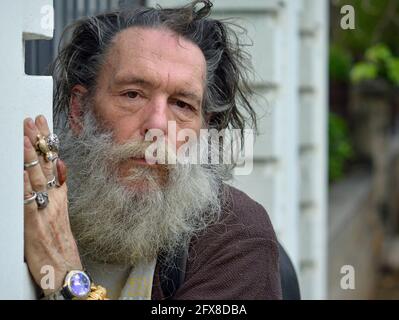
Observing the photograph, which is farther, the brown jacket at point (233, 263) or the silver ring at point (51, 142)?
the brown jacket at point (233, 263)

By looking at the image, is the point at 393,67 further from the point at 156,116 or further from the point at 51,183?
the point at 51,183

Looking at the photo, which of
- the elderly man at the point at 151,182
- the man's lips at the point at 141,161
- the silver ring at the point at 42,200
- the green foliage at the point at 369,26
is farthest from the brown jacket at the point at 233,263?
the green foliage at the point at 369,26

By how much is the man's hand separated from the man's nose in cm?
40

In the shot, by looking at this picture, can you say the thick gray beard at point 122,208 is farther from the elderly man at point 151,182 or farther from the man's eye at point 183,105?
the man's eye at point 183,105

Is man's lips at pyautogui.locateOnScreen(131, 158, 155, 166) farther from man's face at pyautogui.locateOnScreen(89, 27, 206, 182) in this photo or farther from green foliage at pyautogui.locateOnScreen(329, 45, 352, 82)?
green foliage at pyautogui.locateOnScreen(329, 45, 352, 82)

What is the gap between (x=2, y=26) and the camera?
203cm

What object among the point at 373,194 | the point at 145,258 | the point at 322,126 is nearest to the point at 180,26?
the point at 145,258

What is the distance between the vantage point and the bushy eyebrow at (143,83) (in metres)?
2.66

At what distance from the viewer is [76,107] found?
2.91 metres

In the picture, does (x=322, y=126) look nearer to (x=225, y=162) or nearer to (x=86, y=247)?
(x=225, y=162)

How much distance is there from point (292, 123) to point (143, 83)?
3597 mm

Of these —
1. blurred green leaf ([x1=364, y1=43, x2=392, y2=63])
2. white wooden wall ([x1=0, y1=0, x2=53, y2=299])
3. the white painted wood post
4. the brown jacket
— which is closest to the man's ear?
the brown jacket

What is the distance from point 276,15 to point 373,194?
5.33 meters
